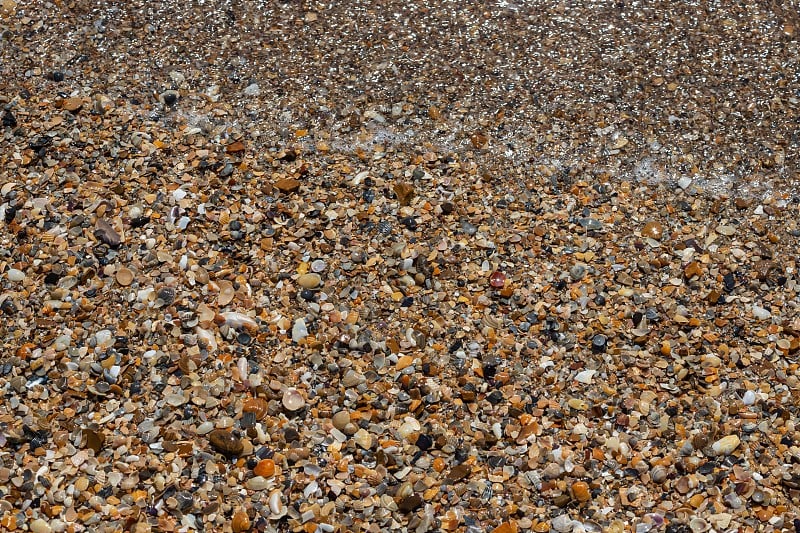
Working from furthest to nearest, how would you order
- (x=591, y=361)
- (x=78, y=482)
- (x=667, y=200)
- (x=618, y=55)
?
(x=618, y=55) < (x=667, y=200) < (x=591, y=361) < (x=78, y=482)

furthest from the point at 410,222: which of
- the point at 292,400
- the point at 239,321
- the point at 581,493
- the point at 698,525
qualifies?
the point at 698,525

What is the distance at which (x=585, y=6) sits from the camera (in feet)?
12.5

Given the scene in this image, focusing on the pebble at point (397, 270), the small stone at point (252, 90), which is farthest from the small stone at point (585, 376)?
the small stone at point (252, 90)

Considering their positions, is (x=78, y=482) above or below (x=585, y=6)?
below

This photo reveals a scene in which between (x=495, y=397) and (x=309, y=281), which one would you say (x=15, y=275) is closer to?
(x=309, y=281)

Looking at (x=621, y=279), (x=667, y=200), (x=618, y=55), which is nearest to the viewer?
(x=621, y=279)

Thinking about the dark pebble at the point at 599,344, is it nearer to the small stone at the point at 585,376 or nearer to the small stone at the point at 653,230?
the small stone at the point at 585,376

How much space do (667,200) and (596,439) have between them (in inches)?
43.5

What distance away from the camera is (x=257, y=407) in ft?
8.30

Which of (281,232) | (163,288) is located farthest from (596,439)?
(163,288)

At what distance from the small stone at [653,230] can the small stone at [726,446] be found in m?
0.83

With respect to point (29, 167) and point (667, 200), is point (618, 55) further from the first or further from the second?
point (29, 167)

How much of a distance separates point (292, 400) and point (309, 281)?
1.51 ft

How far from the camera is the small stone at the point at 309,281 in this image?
2840 mm
